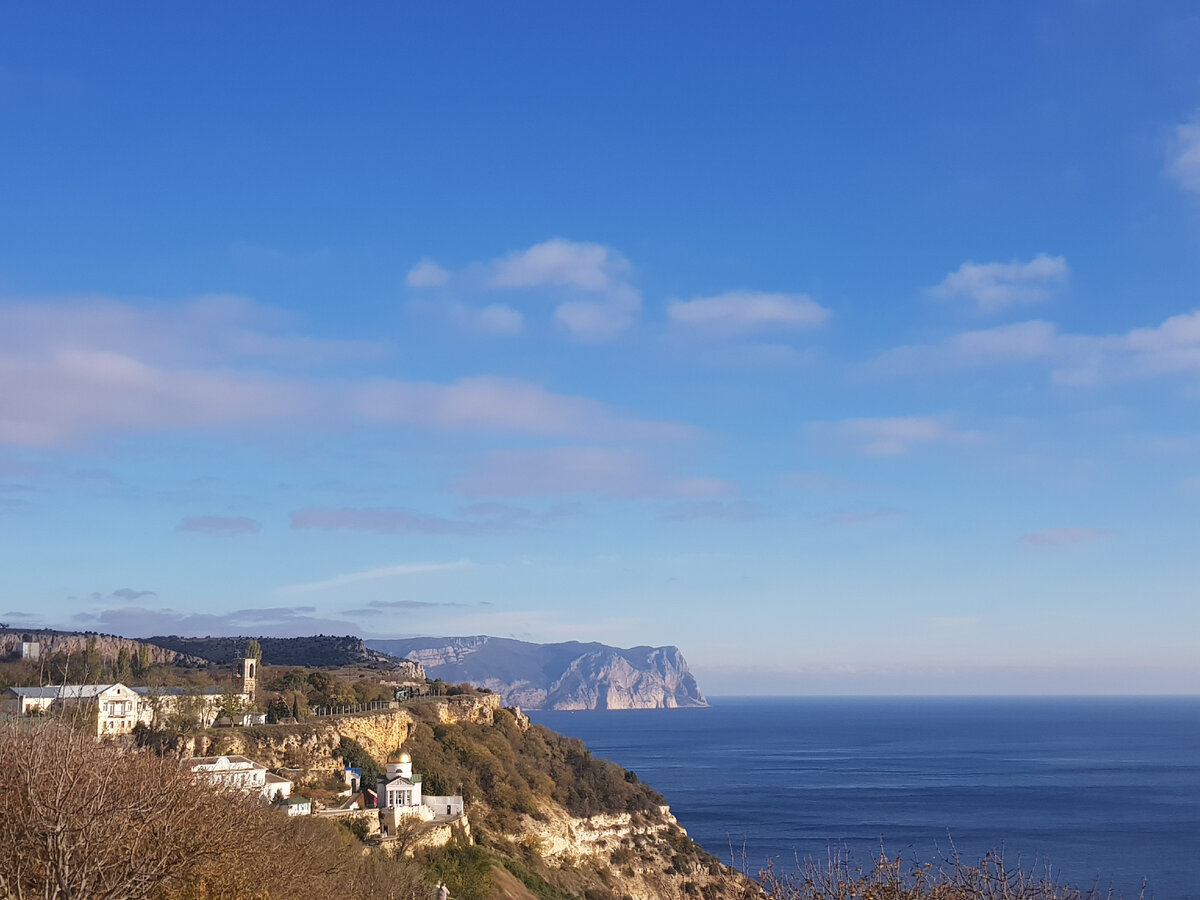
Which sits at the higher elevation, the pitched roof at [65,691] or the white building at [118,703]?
the pitched roof at [65,691]

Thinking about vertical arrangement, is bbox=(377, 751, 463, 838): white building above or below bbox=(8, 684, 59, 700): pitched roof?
below

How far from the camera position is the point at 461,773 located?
218 feet

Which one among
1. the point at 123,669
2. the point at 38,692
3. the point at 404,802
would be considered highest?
the point at 123,669

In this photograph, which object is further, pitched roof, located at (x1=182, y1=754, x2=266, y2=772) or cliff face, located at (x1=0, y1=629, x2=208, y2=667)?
cliff face, located at (x1=0, y1=629, x2=208, y2=667)

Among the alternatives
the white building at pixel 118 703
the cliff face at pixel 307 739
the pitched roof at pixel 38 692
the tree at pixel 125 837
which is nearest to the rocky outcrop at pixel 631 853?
the cliff face at pixel 307 739

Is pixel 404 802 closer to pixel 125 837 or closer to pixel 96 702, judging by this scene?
pixel 96 702

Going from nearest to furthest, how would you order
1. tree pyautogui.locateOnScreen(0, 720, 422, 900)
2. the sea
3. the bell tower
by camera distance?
tree pyautogui.locateOnScreen(0, 720, 422, 900) < the bell tower < the sea

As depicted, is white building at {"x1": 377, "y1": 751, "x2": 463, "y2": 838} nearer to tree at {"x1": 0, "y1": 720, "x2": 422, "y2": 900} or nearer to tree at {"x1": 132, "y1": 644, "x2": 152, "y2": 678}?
tree at {"x1": 0, "y1": 720, "x2": 422, "y2": 900}

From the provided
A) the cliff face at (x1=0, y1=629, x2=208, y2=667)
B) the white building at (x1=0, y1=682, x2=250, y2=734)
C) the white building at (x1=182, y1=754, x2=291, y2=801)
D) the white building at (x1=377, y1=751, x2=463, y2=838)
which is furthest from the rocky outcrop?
the cliff face at (x1=0, y1=629, x2=208, y2=667)

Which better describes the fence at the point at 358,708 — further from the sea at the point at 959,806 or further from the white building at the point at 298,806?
the sea at the point at 959,806

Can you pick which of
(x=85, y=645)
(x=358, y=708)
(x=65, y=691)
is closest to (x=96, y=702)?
(x=65, y=691)

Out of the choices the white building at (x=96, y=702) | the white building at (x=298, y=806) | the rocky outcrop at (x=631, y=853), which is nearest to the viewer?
the white building at (x=298, y=806)

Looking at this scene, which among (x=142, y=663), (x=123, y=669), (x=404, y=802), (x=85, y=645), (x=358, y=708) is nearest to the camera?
(x=404, y=802)

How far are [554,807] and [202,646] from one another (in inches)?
3518
